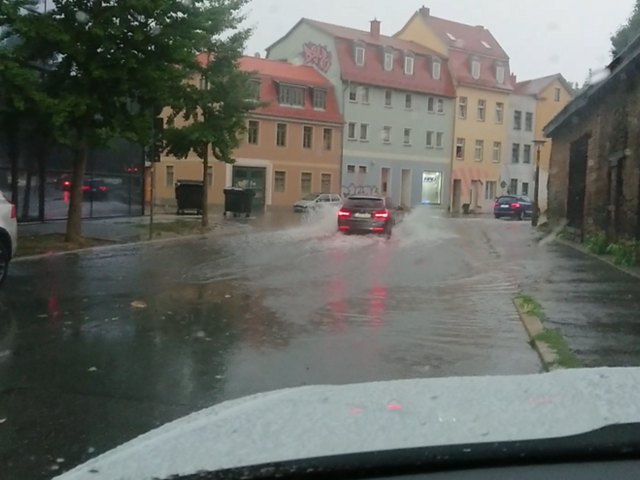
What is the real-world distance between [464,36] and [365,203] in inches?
1680

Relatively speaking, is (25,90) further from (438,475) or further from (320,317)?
(438,475)

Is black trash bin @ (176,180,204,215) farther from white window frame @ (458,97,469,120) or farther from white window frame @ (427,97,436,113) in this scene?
white window frame @ (458,97,469,120)

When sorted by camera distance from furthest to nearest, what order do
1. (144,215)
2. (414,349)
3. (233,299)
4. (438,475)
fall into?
1. (144,215)
2. (233,299)
3. (414,349)
4. (438,475)

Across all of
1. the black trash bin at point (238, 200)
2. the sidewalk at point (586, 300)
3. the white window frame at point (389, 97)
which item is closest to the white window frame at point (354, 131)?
the white window frame at point (389, 97)

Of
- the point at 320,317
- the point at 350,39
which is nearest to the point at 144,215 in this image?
the point at 320,317

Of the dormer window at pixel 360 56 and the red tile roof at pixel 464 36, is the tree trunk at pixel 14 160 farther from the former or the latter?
the red tile roof at pixel 464 36

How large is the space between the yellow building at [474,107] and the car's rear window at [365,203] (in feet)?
118

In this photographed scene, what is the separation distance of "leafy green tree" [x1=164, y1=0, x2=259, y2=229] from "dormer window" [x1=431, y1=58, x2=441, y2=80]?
36275 mm

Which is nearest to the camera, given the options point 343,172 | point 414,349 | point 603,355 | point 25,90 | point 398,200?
point 603,355

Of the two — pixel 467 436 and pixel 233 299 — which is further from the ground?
pixel 467 436

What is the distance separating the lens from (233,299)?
11969 millimetres

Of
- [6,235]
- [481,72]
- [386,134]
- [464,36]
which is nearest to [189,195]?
[6,235]

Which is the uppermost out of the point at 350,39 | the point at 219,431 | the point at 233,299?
the point at 350,39

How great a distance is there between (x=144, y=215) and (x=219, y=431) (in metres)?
31.5
